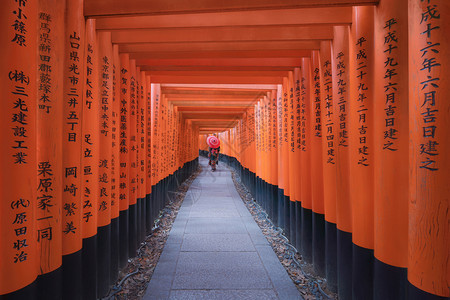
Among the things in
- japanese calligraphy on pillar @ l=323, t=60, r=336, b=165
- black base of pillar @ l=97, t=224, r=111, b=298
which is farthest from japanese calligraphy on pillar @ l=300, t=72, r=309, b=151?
black base of pillar @ l=97, t=224, r=111, b=298

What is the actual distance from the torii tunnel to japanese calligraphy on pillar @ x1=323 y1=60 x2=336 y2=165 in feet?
0.08

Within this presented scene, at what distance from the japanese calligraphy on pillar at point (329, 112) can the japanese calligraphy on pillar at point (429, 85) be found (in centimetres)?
141

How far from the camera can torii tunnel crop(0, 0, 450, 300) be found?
1593 millimetres

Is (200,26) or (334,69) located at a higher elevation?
(200,26)

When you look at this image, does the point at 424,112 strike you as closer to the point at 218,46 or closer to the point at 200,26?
the point at 200,26

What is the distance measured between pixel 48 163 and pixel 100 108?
3.87 ft

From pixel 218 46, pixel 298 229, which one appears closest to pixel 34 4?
pixel 218 46

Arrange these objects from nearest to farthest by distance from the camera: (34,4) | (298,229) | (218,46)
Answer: (34,4)
(218,46)
(298,229)

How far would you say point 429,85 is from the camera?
1.59 m

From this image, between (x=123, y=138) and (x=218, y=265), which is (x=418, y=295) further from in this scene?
(x=123, y=138)

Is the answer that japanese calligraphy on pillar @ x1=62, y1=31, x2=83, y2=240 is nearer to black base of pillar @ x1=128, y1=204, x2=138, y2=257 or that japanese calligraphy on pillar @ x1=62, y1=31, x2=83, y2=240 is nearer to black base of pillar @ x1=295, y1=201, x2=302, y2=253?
black base of pillar @ x1=128, y1=204, x2=138, y2=257

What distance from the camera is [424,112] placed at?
1617 millimetres

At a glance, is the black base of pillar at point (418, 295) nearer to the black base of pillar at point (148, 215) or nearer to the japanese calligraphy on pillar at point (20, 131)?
the japanese calligraphy on pillar at point (20, 131)

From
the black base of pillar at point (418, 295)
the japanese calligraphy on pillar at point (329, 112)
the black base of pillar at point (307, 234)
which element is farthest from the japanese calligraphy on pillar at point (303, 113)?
the black base of pillar at point (418, 295)
